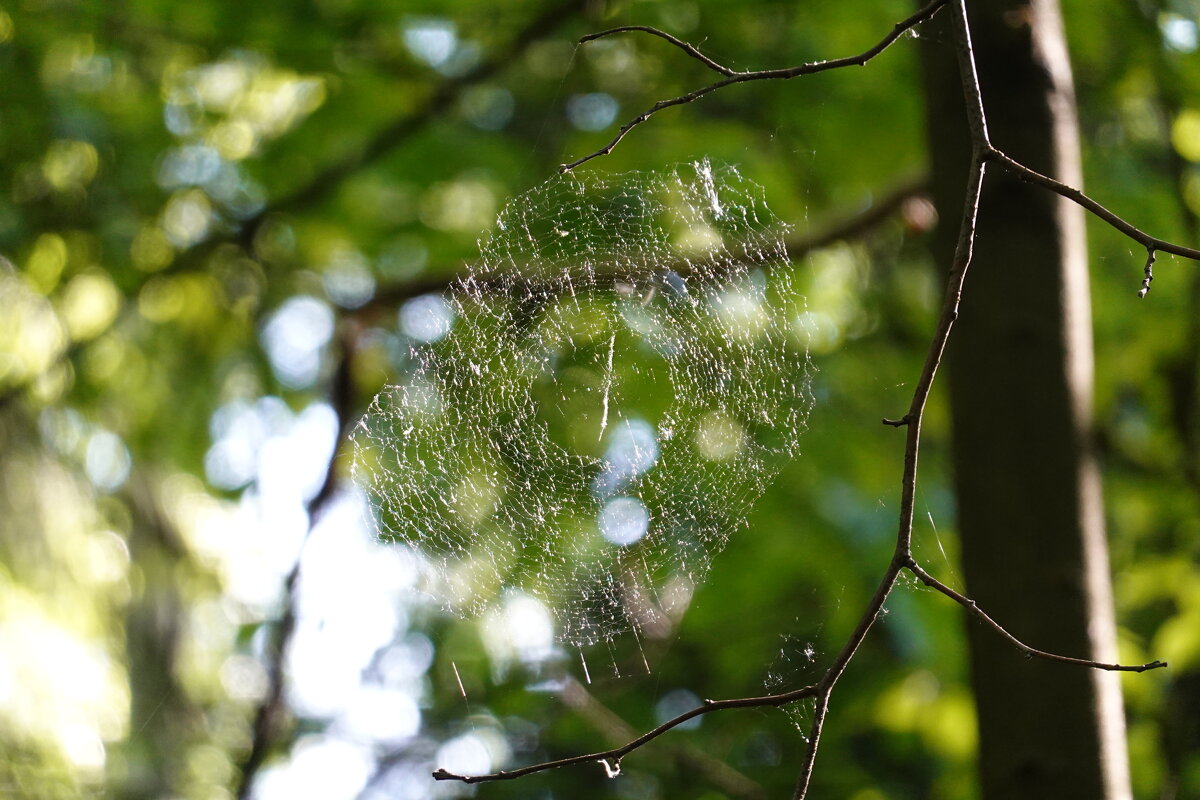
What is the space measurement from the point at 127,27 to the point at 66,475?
2.04 meters

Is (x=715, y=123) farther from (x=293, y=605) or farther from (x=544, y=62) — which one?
(x=293, y=605)

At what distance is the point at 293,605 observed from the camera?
272 cm

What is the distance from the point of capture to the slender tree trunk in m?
1.65

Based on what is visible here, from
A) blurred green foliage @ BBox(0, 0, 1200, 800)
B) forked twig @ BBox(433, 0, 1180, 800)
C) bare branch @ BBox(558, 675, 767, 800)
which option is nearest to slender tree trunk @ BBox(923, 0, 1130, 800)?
blurred green foliage @ BBox(0, 0, 1200, 800)

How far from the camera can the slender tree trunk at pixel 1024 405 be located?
5.42ft

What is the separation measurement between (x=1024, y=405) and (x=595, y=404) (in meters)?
1.24

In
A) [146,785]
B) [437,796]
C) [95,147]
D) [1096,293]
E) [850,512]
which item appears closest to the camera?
[850,512]

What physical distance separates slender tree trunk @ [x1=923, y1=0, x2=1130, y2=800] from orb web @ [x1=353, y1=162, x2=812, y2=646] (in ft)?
2.29

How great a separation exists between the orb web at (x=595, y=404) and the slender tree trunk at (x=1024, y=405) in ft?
2.29

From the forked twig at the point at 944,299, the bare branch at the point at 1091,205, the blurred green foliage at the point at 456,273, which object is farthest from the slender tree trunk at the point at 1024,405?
the bare branch at the point at 1091,205

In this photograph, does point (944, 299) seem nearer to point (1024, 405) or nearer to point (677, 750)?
point (1024, 405)

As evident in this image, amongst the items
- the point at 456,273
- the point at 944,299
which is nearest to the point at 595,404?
the point at 456,273

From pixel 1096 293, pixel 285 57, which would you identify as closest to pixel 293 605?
pixel 285 57

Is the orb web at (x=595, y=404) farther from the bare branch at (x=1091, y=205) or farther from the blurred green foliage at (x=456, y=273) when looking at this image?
the bare branch at (x=1091, y=205)
